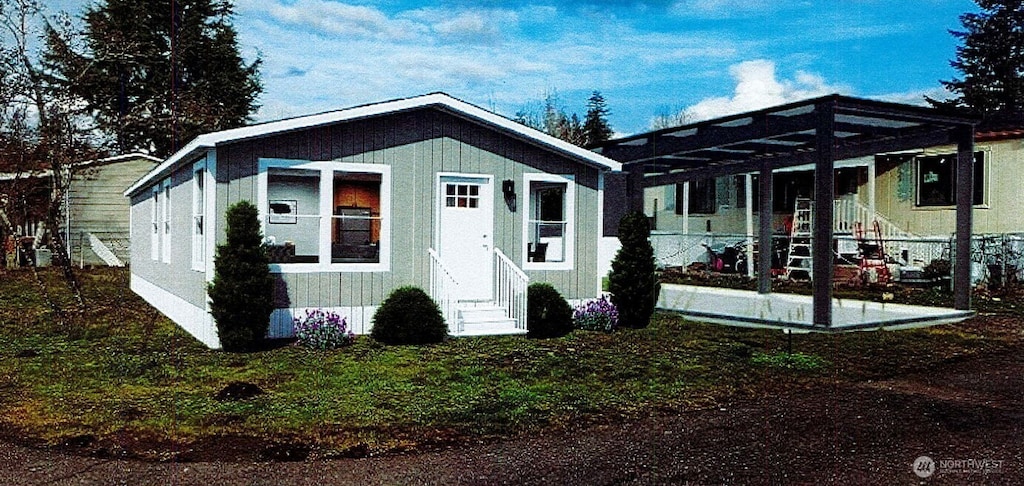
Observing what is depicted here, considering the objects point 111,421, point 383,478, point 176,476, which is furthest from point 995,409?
point 111,421

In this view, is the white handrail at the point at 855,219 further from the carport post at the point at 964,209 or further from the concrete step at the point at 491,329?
the concrete step at the point at 491,329

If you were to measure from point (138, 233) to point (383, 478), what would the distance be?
15.4 metres

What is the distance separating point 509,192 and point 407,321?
2626 millimetres

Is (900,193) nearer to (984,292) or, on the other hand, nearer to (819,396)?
(984,292)

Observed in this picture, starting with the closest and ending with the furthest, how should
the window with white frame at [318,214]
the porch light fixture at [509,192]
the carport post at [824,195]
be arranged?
the carport post at [824,195]
the porch light fixture at [509,192]
the window with white frame at [318,214]

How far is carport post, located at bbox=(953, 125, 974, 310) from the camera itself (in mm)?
12688

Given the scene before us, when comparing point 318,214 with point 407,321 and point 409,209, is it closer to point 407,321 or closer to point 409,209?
point 409,209

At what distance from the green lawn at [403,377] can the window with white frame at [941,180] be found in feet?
27.7

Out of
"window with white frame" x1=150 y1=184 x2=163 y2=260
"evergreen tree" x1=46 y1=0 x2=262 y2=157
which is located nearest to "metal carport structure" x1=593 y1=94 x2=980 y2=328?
"window with white frame" x1=150 y1=184 x2=163 y2=260

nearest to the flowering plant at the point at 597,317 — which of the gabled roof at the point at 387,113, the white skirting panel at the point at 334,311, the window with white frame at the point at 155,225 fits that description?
the gabled roof at the point at 387,113

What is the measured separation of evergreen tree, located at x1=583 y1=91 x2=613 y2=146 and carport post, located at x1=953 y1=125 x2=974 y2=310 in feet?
89.7

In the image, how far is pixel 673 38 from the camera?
19.8 metres

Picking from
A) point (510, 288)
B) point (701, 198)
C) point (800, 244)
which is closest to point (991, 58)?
point (701, 198)

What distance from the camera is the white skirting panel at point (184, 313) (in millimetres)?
9920
